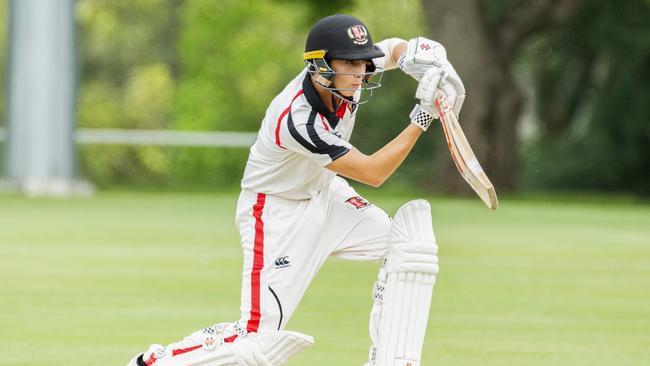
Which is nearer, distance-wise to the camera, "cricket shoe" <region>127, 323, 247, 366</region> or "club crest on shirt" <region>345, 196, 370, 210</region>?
"cricket shoe" <region>127, 323, 247, 366</region>

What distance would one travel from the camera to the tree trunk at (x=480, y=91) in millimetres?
23219

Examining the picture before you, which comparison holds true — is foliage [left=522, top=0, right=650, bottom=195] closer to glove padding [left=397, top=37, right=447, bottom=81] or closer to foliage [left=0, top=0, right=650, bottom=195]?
foliage [left=0, top=0, right=650, bottom=195]

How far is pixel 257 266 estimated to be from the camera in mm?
5145

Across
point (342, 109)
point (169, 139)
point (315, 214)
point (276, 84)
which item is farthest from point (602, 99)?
point (315, 214)

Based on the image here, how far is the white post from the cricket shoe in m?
16.3

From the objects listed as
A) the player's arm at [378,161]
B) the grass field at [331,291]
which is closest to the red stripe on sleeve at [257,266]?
the player's arm at [378,161]

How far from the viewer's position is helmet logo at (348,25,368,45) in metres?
5.16

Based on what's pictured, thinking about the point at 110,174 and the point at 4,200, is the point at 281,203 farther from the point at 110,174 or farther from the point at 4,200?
the point at 110,174

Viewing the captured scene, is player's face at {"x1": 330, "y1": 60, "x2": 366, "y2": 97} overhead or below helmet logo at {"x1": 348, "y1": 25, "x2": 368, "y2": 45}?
→ below

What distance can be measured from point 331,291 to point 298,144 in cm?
431

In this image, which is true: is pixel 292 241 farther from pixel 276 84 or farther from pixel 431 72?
pixel 276 84

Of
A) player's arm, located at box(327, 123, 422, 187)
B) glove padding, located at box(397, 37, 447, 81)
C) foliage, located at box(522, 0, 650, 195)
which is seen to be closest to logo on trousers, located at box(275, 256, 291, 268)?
player's arm, located at box(327, 123, 422, 187)

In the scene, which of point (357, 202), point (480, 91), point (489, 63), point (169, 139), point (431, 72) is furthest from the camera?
point (169, 139)

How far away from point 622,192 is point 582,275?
17.9 metres
